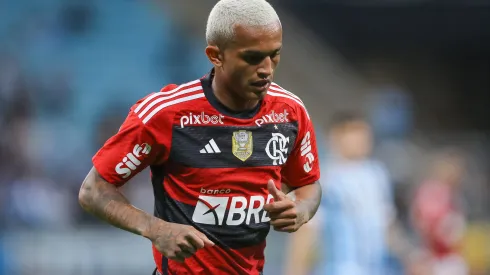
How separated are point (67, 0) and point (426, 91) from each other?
7.45 meters

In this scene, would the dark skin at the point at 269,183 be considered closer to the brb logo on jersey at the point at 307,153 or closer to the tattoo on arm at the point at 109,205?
the tattoo on arm at the point at 109,205

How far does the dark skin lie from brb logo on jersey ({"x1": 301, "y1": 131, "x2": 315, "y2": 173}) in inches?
14.5

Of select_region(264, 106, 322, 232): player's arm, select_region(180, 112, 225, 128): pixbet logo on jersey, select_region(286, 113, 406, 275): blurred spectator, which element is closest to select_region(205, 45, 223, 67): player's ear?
select_region(180, 112, 225, 128): pixbet logo on jersey

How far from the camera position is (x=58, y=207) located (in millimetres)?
12297

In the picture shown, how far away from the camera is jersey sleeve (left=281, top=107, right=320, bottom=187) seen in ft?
14.3

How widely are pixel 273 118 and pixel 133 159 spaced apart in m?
0.64

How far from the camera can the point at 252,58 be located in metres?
3.89

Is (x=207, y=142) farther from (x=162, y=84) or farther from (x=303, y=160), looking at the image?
(x=162, y=84)

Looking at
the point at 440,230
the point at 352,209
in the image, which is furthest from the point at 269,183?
the point at 440,230

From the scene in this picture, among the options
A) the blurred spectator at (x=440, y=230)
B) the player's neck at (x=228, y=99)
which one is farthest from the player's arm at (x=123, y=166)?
the blurred spectator at (x=440, y=230)

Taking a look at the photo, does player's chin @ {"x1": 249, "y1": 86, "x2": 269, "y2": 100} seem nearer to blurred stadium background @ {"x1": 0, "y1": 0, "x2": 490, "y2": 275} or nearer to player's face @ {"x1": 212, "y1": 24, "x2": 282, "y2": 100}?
player's face @ {"x1": 212, "y1": 24, "x2": 282, "y2": 100}

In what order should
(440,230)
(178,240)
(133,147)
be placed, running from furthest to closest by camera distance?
(440,230) < (133,147) < (178,240)

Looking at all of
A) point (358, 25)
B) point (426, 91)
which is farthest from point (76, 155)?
point (426, 91)

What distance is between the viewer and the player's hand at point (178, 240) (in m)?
3.64
